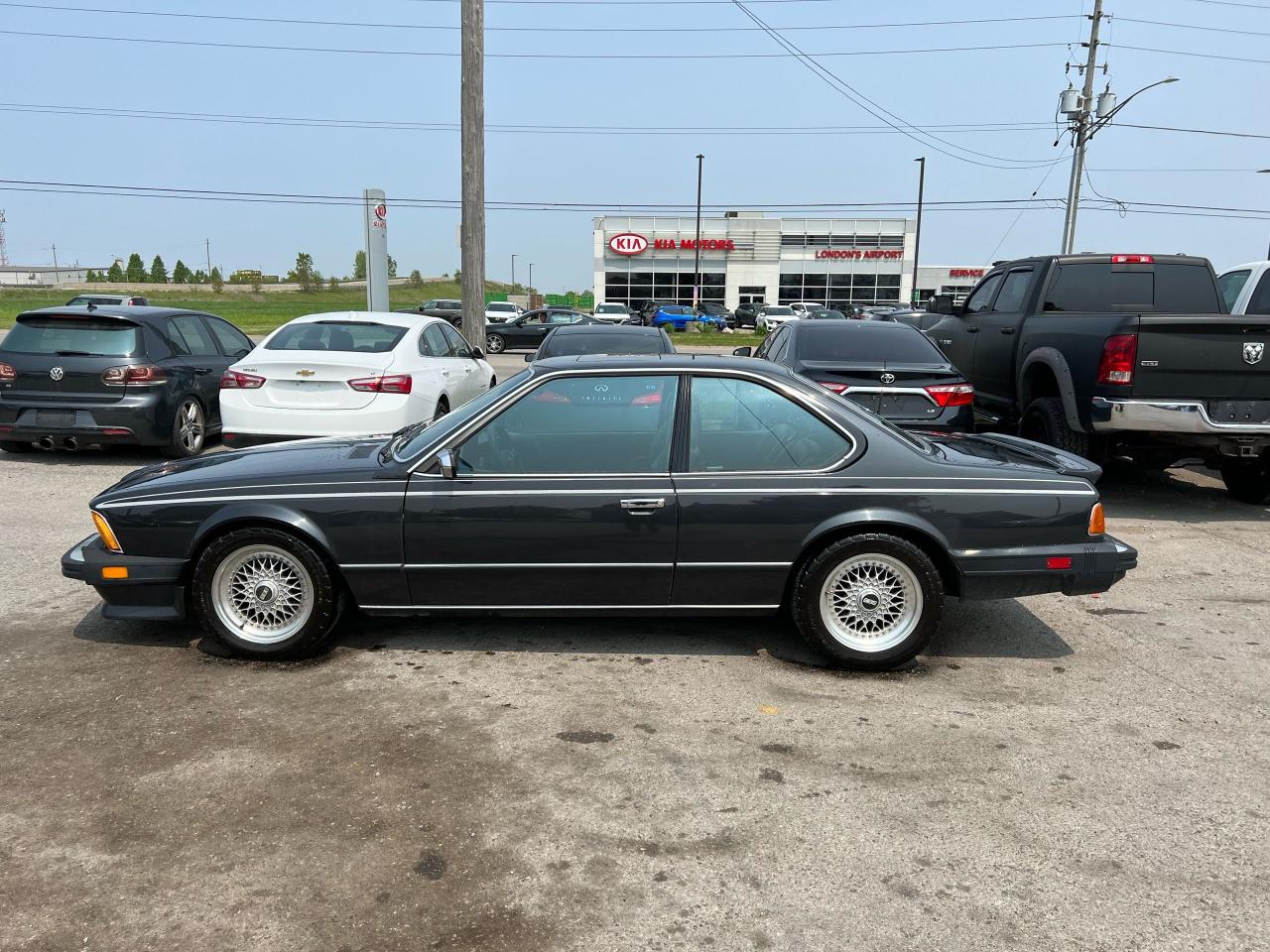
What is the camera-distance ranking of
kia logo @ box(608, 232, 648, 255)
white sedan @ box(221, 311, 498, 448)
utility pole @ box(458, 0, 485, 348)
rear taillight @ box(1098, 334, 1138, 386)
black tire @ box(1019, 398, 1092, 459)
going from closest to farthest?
rear taillight @ box(1098, 334, 1138, 386) < black tire @ box(1019, 398, 1092, 459) < white sedan @ box(221, 311, 498, 448) < utility pole @ box(458, 0, 485, 348) < kia logo @ box(608, 232, 648, 255)

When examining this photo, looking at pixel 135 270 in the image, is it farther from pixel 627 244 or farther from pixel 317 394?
pixel 317 394

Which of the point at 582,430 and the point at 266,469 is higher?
the point at 582,430

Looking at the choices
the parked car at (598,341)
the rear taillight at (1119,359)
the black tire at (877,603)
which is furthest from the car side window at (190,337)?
the rear taillight at (1119,359)

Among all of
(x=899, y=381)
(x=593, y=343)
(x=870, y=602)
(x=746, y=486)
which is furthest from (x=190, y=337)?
(x=870, y=602)

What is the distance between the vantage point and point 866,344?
8.20 metres

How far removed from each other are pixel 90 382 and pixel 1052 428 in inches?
344

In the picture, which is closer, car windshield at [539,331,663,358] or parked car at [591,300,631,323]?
car windshield at [539,331,663,358]

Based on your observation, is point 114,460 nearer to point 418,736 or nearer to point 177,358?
point 177,358

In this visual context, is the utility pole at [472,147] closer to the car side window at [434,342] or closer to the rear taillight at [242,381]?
the car side window at [434,342]

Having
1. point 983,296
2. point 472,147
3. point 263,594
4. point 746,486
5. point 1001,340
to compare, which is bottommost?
point 263,594

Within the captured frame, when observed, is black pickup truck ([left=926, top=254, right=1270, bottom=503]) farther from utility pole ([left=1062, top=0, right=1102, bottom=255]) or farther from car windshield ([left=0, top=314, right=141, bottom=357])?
utility pole ([left=1062, top=0, right=1102, bottom=255])

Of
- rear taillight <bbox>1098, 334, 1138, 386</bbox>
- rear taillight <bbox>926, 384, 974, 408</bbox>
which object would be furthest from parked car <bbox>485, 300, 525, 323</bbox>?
rear taillight <bbox>1098, 334, 1138, 386</bbox>

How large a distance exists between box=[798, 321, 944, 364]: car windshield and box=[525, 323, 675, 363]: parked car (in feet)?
7.89

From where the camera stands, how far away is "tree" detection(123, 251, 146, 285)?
390ft
